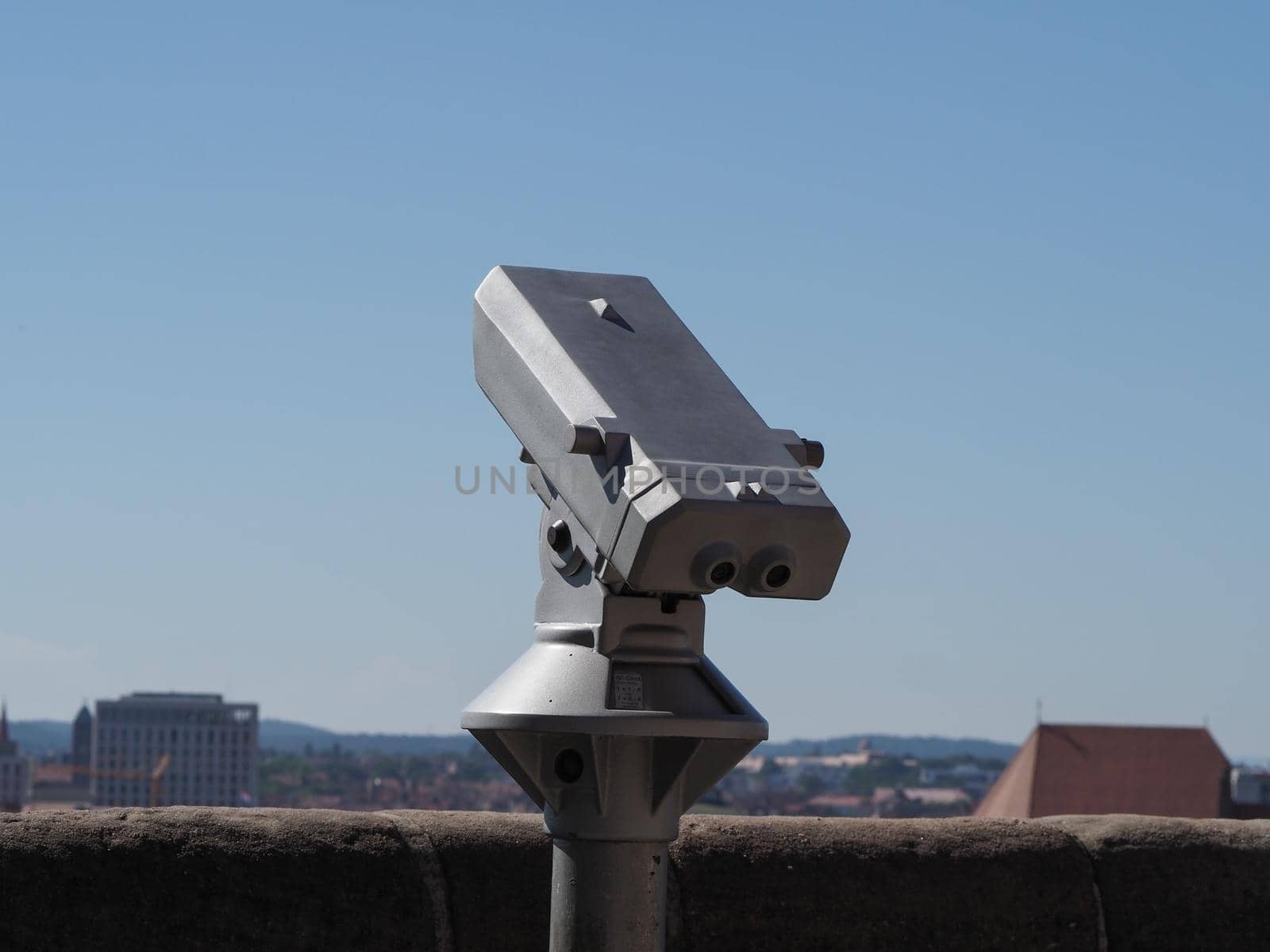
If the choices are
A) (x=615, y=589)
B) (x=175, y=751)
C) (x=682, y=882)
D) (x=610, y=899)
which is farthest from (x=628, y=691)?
(x=175, y=751)

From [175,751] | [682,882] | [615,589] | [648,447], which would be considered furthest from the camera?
[175,751]

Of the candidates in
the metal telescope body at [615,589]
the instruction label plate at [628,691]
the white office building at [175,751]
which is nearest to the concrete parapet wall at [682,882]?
the metal telescope body at [615,589]

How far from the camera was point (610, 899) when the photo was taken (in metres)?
2.81

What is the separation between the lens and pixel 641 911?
283cm

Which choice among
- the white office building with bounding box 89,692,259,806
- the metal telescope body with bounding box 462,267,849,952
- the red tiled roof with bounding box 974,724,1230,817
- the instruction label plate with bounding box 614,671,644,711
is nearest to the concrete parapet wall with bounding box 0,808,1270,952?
the metal telescope body with bounding box 462,267,849,952

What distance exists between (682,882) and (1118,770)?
72.0 meters

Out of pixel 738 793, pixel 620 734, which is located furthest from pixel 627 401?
pixel 738 793

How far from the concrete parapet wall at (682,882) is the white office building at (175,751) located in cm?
15287

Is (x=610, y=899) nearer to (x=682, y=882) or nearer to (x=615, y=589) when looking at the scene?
(x=615, y=589)

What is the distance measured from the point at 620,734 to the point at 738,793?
176798mm

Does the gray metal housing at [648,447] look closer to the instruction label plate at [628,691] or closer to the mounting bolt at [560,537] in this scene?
the mounting bolt at [560,537]

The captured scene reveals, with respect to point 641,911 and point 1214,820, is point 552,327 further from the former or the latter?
point 1214,820

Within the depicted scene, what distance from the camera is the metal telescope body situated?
2.62 meters

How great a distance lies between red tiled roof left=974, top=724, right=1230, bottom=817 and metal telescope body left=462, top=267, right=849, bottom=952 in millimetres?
69058
